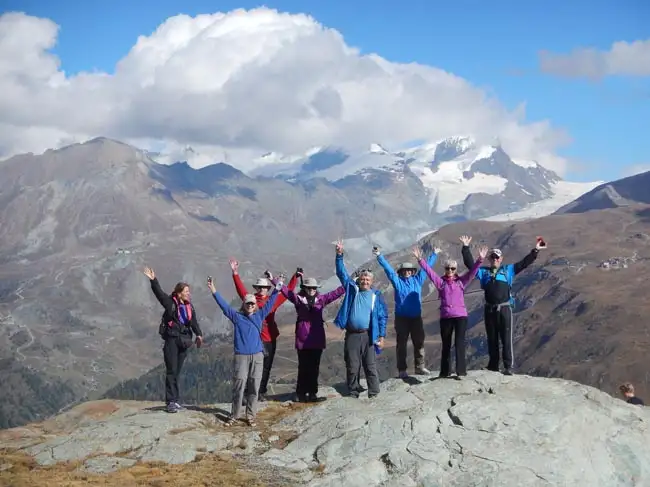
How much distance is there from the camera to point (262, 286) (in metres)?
24.6

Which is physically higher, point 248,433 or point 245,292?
point 245,292

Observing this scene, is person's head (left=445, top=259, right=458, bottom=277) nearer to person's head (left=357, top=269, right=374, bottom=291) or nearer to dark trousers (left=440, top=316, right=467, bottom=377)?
dark trousers (left=440, top=316, right=467, bottom=377)

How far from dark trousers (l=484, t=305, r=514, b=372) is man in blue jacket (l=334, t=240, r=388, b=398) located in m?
3.69

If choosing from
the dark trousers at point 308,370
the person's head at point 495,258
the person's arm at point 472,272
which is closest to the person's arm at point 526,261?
the person's head at point 495,258

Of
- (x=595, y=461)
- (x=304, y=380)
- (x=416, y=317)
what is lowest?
(x=595, y=461)

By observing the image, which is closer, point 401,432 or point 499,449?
point 499,449

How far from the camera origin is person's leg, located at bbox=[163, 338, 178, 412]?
22656 millimetres

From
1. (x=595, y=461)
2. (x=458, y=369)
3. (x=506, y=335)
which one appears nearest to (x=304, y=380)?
(x=458, y=369)

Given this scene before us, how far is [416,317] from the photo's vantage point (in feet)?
79.6

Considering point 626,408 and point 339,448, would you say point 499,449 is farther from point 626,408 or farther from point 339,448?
point 626,408

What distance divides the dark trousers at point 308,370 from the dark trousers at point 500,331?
611 centimetres

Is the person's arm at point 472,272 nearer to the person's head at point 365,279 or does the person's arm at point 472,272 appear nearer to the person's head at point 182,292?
the person's head at point 365,279

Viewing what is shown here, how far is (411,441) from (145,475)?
728 cm

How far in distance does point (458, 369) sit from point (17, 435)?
1778 centimetres
